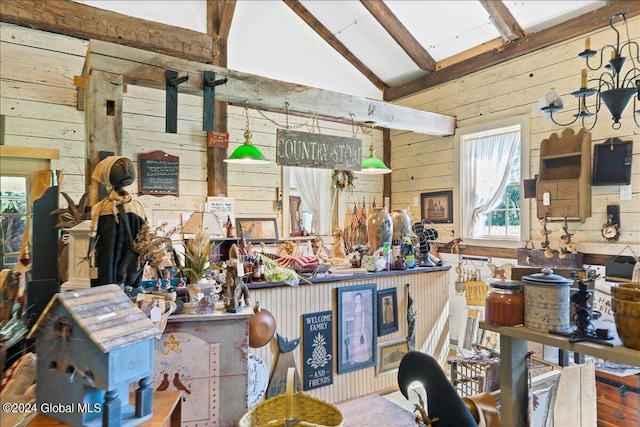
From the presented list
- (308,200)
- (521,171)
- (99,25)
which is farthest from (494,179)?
(99,25)

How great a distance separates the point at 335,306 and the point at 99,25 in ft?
11.6

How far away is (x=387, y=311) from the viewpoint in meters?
3.20

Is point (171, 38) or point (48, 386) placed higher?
point (171, 38)

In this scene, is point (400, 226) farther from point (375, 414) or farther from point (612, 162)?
point (375, 414)

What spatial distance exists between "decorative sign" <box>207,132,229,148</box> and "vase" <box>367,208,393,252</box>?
7.12ft

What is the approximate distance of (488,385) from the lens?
7.04 feet

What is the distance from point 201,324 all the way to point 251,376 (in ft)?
2.51

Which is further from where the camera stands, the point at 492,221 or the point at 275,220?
the point at 275,220

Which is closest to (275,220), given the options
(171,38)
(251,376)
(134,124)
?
(134,124)

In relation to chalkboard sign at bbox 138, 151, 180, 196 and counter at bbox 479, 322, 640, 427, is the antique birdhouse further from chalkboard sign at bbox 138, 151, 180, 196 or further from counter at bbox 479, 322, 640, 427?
chalkboard sign at bbox 138, 151, 180, 196

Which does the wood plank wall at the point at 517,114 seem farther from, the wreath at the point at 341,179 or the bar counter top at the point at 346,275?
the bar counter top at the point at 346,275

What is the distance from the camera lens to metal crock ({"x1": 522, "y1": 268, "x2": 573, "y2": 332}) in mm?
1230

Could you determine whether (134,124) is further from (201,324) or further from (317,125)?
(201,324)

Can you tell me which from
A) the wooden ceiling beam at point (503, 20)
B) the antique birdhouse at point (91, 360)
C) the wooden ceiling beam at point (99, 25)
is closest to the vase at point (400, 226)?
the wooden ceiling beam at point (503, 20)
